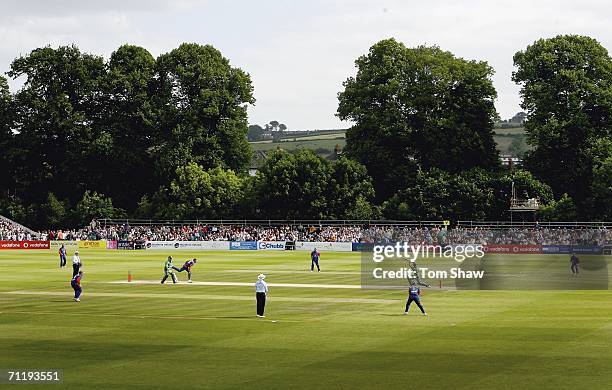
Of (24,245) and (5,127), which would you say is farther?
(5,127)

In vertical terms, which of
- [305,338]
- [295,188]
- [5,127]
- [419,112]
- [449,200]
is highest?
[419,112]

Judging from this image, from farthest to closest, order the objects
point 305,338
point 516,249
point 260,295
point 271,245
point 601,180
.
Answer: point 271,245 < point 601,180 < point 516,249 < point 260,295 < point 305,338

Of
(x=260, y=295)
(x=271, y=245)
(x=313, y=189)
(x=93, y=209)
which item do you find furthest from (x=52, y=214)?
(x=260, y=295)

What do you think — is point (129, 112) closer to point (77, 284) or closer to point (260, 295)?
point (77, 284)

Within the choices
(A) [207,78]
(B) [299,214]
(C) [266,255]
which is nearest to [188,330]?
(C) [266,255]

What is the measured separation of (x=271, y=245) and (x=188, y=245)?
8.73 metres

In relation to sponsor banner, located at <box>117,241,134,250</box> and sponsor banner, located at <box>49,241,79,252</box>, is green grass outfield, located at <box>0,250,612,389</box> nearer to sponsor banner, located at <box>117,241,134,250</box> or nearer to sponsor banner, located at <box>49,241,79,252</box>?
sponsor banner, located at <box>117,241,134,250</box>

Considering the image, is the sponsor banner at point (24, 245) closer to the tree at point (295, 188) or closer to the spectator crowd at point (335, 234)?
the spectator crowd at point (335, 234)

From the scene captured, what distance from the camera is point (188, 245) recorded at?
98.4 metres

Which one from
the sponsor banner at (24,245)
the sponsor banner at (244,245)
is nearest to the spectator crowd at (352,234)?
the sponsor banner at (244,245)

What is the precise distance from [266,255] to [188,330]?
5388cm

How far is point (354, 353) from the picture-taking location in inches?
1042

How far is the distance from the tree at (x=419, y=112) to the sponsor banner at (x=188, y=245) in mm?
20077

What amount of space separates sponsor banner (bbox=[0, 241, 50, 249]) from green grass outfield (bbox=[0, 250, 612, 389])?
47.9 metres
